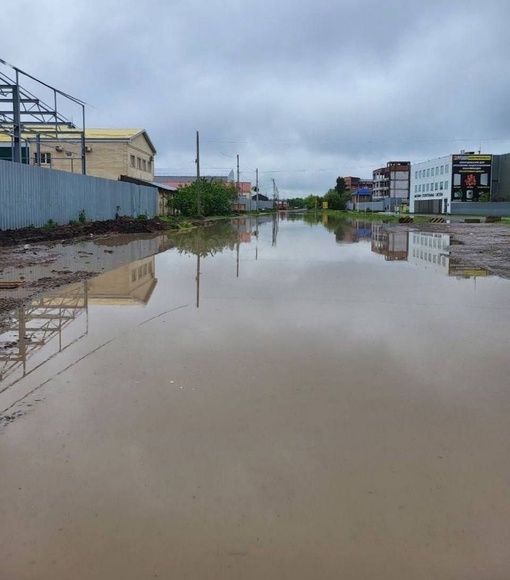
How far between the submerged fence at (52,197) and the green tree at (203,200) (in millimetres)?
16446

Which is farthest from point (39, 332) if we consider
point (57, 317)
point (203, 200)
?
point (203, 200)

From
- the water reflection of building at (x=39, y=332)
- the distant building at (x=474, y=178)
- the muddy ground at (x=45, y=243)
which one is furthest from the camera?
the distant building at (x=474, y=178)

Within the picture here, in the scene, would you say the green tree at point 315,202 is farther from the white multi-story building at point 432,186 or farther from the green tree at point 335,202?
the white multi-story building at point 432,186

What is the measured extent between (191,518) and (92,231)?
2297 cm

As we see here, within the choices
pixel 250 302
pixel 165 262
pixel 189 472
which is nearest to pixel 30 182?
pixel 165 262

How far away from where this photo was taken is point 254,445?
163 inches

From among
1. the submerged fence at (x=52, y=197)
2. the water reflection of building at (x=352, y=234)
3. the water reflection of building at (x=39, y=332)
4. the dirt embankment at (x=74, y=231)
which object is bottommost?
the water reflection of building at (x=39, y=332)

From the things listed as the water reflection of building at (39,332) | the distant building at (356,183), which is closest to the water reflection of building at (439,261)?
the water reflection of building at (39,332)

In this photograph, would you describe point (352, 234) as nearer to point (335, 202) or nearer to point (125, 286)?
point (125, 286)

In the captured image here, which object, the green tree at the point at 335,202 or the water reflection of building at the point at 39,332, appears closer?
the water reflection of building at the point at 39,332

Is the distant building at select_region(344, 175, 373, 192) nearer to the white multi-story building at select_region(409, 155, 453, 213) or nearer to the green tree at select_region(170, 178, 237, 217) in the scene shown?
the white multi-story building at select_region(409, 155, 453, 213)

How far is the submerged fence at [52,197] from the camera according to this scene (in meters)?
19.9

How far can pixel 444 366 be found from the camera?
19.7ft

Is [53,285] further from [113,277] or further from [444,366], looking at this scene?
[444,366]
